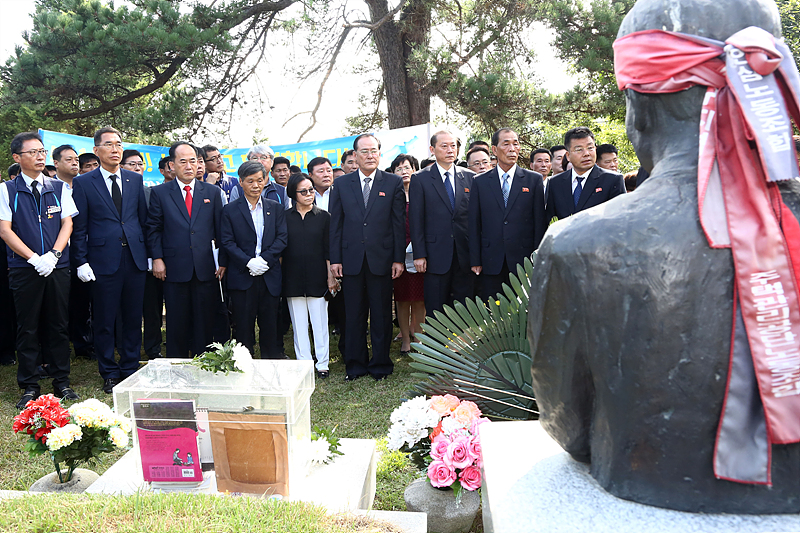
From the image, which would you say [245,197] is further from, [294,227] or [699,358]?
[699,358]

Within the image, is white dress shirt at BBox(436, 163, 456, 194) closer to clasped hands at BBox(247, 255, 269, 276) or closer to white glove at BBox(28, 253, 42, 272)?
clasped hands at BBox(247, 255, 269, 276)

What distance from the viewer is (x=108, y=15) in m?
8.20

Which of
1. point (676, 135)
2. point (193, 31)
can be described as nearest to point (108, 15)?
point (193, 31)

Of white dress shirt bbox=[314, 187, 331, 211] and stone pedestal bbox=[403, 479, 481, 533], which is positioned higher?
white dress shirt bbox=[314, 187, 331, 211]

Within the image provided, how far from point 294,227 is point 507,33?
15.3ft

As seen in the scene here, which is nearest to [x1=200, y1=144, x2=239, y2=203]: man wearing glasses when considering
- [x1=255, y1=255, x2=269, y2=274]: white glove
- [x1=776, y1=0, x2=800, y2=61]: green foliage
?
[x1=255, y1=255, x2=269, y2=274]: white glove

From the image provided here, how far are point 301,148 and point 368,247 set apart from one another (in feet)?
16.7

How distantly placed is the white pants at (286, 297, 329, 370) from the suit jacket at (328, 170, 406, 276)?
0.46m

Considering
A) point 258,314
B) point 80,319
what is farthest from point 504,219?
point 80,319

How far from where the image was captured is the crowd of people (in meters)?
5.13

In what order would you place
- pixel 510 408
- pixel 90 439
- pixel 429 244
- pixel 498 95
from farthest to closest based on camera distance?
pixel 498 95
pixel 429 244
pixel 90 439
pixel 510 408

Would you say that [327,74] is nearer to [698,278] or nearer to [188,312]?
[188,312]

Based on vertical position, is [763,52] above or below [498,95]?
below

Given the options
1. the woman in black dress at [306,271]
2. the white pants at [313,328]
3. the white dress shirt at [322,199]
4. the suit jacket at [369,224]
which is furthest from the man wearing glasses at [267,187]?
the white pants at [313,328]
